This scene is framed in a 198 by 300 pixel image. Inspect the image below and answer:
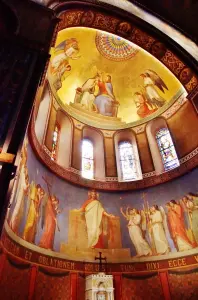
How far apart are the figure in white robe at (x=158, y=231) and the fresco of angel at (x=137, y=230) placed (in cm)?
39

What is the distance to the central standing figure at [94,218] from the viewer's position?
9758 mm

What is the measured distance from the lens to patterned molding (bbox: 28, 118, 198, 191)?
9500 mm

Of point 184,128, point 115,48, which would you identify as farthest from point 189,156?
point 115,48

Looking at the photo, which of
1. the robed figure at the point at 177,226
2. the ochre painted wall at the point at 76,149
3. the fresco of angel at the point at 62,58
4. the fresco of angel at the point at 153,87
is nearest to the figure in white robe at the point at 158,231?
the robed figure at the point at 177,226

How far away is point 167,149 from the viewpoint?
39.3 feet

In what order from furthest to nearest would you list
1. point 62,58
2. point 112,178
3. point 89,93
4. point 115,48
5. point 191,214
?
1. point 89,93
2. point 115,48
3. point 112,178
4. point 62,58
5. point 191,214

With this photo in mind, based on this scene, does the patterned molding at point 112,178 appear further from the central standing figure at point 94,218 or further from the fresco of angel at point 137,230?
the fresco of angel at point 137,230

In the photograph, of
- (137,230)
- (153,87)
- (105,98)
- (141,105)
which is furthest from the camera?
(105,98)

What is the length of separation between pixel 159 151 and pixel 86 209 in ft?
15.6

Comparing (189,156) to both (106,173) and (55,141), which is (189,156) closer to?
(106,173)

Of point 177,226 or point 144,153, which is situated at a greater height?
point 144,153

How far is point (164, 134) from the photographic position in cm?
1240

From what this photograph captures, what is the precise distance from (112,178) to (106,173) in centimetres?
40

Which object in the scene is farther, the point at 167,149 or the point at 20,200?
the point at 167,149
